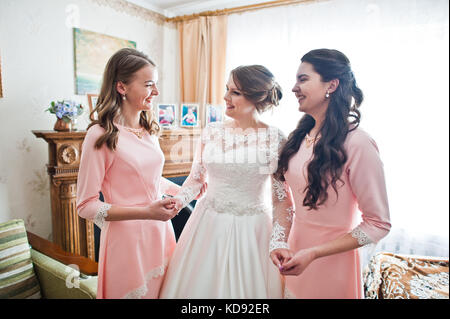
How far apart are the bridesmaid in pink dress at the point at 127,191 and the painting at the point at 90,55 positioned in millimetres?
1142

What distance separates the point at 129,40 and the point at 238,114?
1.73 metres

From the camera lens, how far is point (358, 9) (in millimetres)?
2289

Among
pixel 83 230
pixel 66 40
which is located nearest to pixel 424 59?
pixel 66 40

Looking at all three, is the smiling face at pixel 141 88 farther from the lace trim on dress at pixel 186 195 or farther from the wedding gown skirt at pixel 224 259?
the wedding gown skirt at pixel 224 259

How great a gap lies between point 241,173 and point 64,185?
4.56ft

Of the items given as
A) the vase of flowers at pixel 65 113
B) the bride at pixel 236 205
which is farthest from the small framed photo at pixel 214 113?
the bride at pixel 236 205

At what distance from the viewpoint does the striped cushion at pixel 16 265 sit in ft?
4.17

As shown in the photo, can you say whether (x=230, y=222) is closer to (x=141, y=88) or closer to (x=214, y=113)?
(x=141, y=88)

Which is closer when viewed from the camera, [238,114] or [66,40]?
[238,114]

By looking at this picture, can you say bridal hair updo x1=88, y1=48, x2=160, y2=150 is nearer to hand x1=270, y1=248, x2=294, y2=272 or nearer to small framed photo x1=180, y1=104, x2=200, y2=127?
hand x1=270, y1=248, x2=294, y2=272

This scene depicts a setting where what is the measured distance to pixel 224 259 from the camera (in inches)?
37.0

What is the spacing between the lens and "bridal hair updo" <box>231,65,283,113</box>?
104 centimetres

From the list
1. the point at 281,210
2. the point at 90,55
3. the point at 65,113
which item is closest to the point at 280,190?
the point at 281,210
